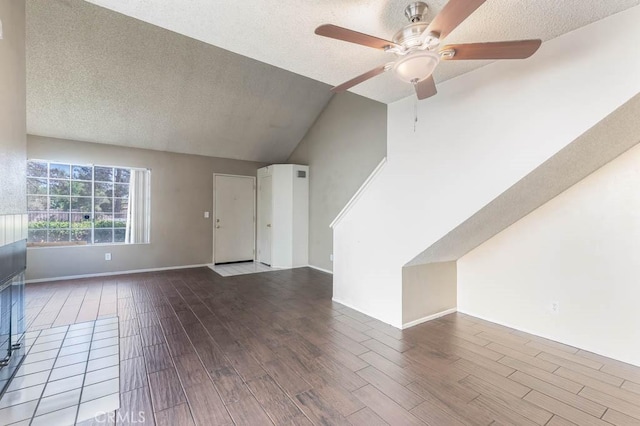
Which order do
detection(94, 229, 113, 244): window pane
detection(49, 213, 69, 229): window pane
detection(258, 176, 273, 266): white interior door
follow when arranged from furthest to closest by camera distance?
detection(258, 176, 273, 266): white interior door < detection(94, 229, 113, 244): window pane < detection(49, 213, 69, 229): window pane

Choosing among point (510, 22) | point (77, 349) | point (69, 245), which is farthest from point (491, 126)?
point (69, 245)

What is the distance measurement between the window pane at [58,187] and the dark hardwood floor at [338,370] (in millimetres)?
2218

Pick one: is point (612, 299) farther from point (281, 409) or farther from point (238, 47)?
point (238, 47)

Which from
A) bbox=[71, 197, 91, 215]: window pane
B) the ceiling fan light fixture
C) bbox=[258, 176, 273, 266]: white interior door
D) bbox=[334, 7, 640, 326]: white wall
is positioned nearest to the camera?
the ceiling fan light fixture

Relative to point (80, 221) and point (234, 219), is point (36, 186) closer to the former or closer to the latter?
point (80, 221)

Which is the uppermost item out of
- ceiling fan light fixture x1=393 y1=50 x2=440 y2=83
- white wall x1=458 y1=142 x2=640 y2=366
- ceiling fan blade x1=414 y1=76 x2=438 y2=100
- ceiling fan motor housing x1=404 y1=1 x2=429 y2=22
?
ceiling fan motor housing x1=404 y1=1 x2=429 y2=22

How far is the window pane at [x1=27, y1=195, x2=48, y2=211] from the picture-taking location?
475 cm

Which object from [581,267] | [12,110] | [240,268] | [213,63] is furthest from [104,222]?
[581,267]

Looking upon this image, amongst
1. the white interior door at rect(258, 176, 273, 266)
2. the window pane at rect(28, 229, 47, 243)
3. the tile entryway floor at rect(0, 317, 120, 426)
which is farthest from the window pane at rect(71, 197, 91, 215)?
the white interior door at rect(258, 176, 273, 266)

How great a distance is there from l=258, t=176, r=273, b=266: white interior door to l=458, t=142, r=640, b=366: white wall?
4.42 metres

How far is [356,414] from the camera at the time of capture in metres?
1.69

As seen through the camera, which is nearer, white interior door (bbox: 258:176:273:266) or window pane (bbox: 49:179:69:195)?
window pane (bbox: 49:179:69:195)

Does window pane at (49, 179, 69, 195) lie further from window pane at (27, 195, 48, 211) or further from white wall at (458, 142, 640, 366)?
white wall at (458, 142, 640, 366)

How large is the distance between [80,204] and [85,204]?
0.07 meters
